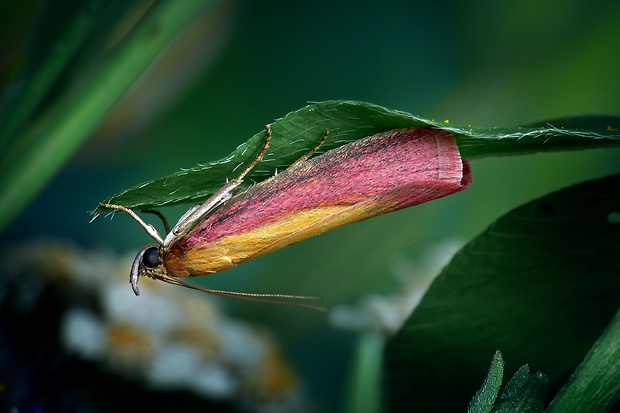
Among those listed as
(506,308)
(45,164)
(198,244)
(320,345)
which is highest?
(45,164)

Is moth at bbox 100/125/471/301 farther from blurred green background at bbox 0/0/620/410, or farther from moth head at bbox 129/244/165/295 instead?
blurred green background at bbox 0/0/620/410

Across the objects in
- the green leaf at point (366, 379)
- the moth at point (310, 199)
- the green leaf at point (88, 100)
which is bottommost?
the green leaf at point (366, 379)

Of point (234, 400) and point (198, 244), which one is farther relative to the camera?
point (234, 400)

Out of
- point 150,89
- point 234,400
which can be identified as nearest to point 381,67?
point 150,89

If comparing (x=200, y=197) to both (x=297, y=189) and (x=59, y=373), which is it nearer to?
(x=297, y=189)

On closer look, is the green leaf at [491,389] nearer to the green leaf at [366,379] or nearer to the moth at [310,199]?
the moth at [310,199]

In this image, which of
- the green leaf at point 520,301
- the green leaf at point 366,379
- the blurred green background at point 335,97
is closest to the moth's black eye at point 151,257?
the green leaf at point 520,301

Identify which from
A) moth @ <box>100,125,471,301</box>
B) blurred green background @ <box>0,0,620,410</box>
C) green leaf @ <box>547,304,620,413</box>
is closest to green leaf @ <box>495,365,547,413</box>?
green leaf @ <box>547,304,620,413</box>
